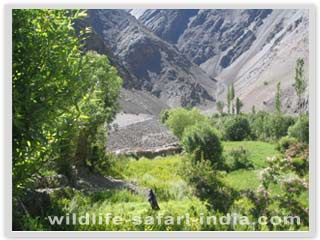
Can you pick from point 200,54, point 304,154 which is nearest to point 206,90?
point 200,54

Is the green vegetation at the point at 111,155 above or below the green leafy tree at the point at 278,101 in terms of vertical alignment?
below

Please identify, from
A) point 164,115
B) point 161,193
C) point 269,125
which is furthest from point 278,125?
point 161,193

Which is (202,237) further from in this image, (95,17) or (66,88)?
(95,17)

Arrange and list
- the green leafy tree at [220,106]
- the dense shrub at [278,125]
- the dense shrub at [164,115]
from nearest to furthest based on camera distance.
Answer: the dense shrub at [278,125]
the dense shrub at [164,115]
the green leafy tree at [220,106]

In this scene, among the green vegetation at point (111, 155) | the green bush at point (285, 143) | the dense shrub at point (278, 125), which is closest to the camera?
the green vegetation at point (111, 155)

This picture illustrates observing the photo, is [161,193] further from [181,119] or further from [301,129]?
[301,129]

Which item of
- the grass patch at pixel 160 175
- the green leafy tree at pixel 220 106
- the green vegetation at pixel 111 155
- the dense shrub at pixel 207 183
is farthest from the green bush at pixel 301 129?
the grass patch at pixel 160 175

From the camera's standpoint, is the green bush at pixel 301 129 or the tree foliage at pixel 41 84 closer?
the tree foliage at pixel 41 84

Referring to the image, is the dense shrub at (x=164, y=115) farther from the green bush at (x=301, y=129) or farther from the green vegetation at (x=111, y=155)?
the green bush at (x=301, y=129)

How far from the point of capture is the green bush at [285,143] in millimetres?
9850

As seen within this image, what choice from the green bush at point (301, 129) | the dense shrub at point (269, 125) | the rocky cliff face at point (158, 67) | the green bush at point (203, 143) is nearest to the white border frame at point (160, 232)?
the green bush at point (301, 129)

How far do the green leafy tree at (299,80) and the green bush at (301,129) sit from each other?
0.29m

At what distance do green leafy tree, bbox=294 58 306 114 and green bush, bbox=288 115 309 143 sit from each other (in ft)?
0.97

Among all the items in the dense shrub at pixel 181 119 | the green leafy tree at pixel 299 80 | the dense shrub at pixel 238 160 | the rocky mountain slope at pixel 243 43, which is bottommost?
the dense shrub at pixel 238 160
